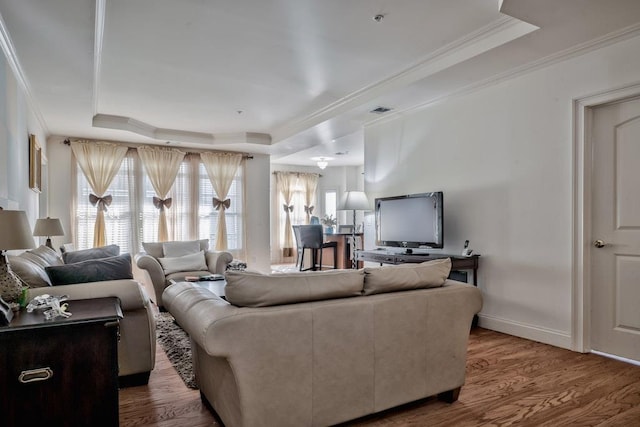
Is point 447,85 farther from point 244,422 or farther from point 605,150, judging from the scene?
point 244,422

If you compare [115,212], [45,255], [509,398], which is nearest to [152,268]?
[45,255]

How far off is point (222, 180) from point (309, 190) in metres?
3.24

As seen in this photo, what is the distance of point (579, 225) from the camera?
3.31m

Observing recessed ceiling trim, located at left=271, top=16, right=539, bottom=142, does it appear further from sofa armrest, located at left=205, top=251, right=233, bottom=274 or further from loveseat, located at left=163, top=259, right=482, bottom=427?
sofa armrest, located at left=205, top=251, right=233, bottom=274

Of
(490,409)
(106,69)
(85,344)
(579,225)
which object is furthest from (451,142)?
(85,344)

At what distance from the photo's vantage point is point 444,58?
3.54 meters

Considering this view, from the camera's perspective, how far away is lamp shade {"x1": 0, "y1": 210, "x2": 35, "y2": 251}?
1.84 meters

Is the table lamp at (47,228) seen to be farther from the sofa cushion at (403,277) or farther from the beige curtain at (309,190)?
the beige curtain at (309,190)

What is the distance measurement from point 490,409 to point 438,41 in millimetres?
2738

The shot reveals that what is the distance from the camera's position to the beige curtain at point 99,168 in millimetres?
6320

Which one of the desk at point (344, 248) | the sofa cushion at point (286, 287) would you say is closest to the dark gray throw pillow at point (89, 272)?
the sofa cushion at point (286, 287)

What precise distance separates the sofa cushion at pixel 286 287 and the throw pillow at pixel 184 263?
12.3 ft

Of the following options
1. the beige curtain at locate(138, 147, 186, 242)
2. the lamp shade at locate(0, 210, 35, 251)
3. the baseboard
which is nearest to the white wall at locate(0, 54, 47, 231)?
the lamp shade at locate(0, 210, 35, 251)

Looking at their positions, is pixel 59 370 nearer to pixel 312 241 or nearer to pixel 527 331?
pixel 527 331
